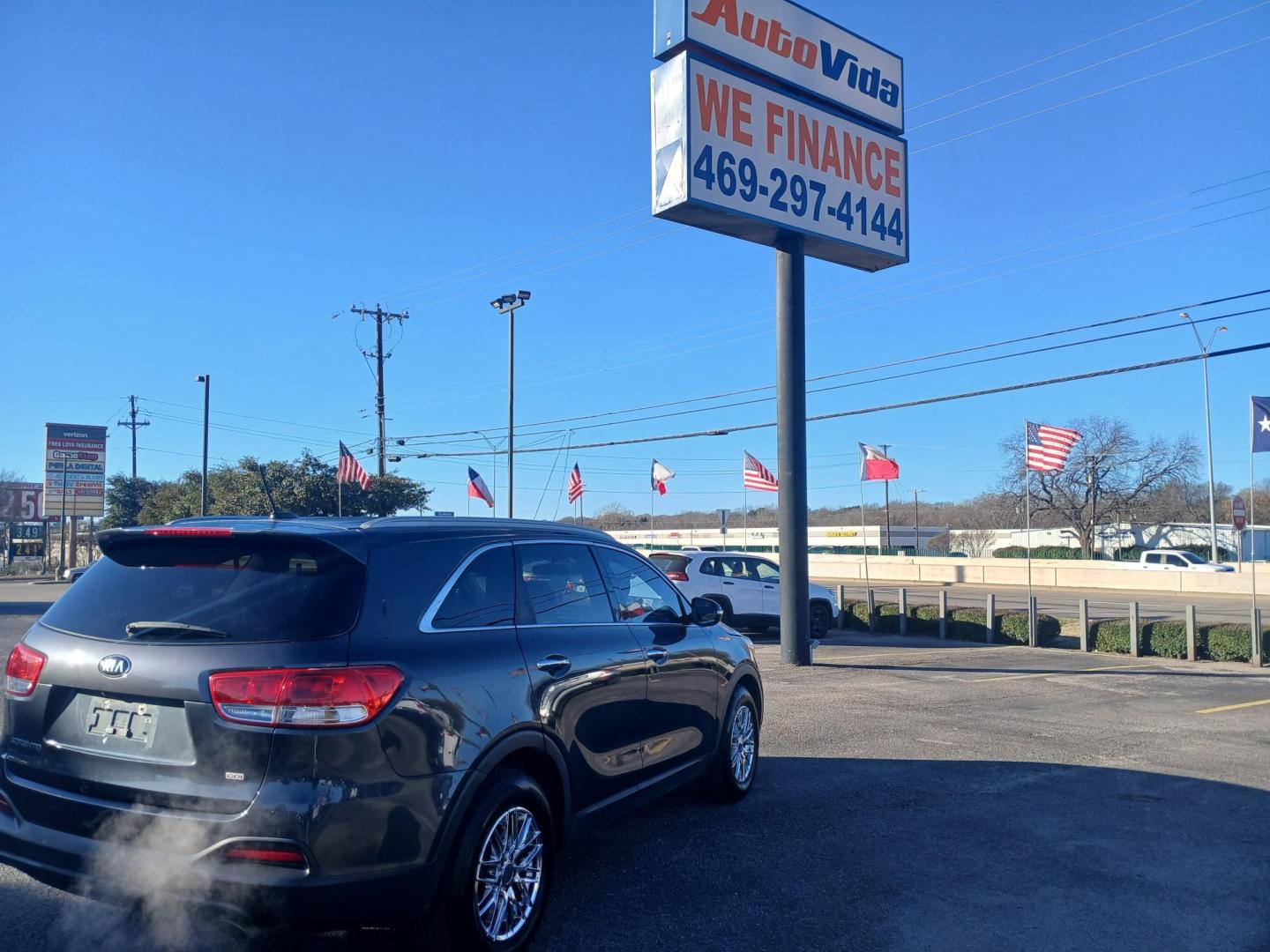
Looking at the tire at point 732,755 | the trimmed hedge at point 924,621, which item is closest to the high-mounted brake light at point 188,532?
the tire at point 732,755

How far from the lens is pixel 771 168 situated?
14859 millimetres

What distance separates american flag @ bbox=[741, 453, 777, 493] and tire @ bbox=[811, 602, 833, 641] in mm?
9083

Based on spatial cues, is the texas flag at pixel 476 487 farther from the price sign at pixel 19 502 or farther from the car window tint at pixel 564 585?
the price sign at pixel 19 502

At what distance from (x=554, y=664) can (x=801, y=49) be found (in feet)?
43.9

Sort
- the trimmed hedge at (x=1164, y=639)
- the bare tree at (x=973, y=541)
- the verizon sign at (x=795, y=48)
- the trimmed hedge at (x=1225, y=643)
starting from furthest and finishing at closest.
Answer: the bare tree at (x=973, y=541) → the trimmed hedge at (x=1164, y=639) → the trimmed hedge at (x=1225, y=643) → the verizon sign at (x=795, y=48)

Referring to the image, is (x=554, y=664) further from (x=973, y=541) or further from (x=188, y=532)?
(x=973, y=541)

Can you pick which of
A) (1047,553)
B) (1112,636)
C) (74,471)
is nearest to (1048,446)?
(1112,636)

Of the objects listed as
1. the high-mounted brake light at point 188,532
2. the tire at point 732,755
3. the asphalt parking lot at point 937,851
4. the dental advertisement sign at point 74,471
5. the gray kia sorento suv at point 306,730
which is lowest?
the asphalt parking lot at point 937,851

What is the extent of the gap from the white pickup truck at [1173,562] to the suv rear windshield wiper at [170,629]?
134 feet

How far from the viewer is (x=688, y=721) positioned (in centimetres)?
600

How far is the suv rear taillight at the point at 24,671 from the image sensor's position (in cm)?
402

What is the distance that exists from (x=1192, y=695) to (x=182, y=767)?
39.3 ft

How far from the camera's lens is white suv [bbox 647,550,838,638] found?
1825 cm

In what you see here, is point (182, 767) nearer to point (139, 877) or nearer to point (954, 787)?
point (139, 877)
